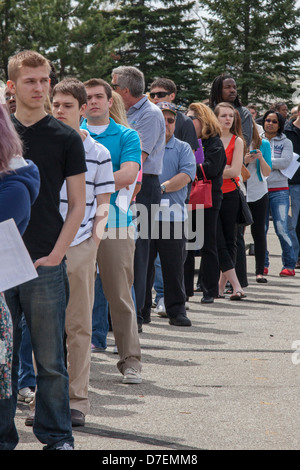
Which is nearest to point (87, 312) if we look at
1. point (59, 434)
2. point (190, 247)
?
point (59, 434)

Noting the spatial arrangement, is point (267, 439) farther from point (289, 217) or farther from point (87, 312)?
point (289, 217)

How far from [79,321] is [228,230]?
5.44 m

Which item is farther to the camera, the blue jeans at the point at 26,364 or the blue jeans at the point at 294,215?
the blue jeans at the point at 294,215

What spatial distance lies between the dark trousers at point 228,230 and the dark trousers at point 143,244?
7.14ft

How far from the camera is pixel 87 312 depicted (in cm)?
530

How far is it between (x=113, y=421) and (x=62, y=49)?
1573 inches

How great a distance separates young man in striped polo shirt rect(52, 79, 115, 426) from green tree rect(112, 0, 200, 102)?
53920 millimetres

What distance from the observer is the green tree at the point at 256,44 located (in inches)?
2025

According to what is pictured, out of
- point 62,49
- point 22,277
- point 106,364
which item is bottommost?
point 106,364

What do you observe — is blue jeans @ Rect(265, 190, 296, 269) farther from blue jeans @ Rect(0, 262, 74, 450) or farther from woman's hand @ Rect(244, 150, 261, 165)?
blue jeans @ Rect(0, 262, 74, 450)

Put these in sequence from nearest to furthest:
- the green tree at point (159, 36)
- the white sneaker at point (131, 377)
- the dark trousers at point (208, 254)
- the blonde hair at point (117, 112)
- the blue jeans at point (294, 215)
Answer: the white sneaker at point (131, 377) → the blonde hair at point (117, 112) → the dark trousers at point (208, 254) → the blue jeans at point (294, 215) → the green tree at point (159, 36)

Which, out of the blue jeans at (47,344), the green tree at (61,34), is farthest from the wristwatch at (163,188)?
the green tree at (61,34)

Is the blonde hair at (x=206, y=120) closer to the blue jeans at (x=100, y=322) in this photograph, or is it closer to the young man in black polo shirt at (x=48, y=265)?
the blue jeans at (x=100, y=322)

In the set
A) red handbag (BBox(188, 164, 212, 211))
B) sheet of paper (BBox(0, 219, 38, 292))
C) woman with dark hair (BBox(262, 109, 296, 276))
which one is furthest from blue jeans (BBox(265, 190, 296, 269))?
sheet of paper (BBox(0, 219, 38, 292))
